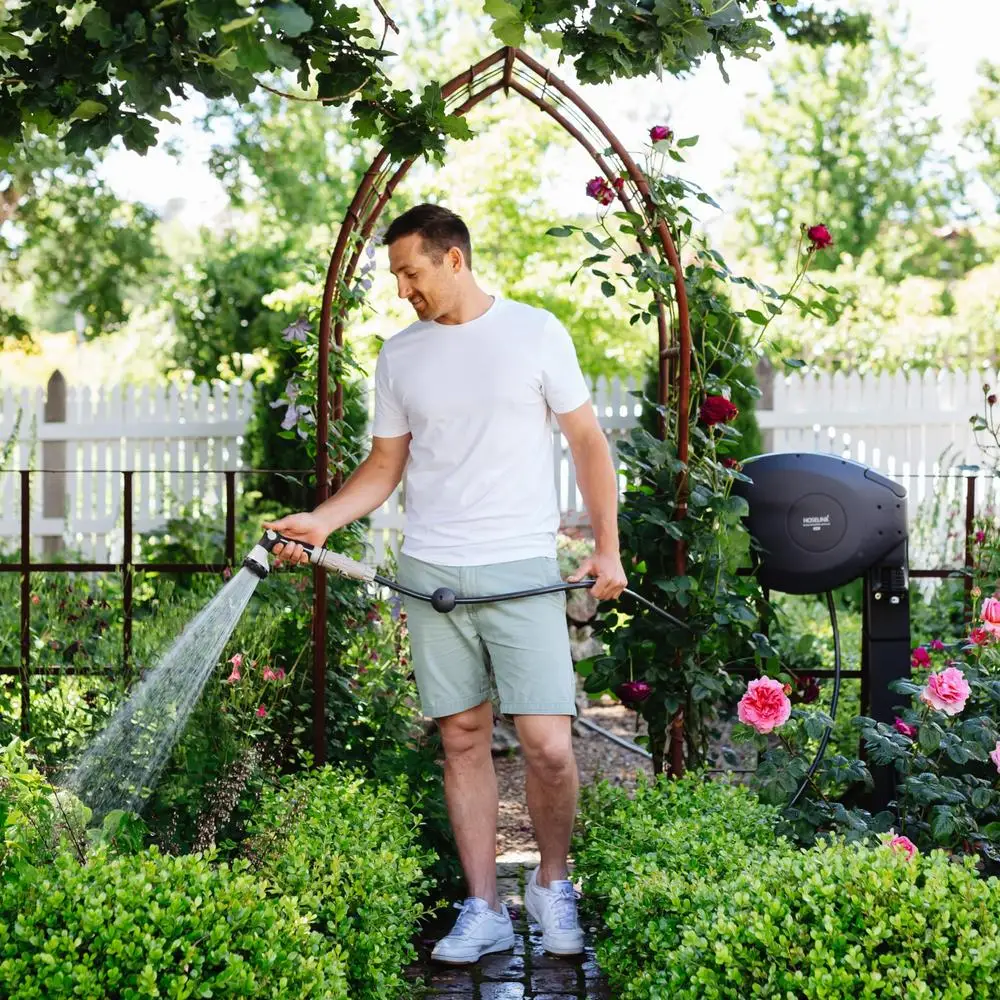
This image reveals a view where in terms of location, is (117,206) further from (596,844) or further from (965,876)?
(965,876)

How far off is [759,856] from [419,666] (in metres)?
0.87

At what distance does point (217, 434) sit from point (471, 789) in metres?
4.52

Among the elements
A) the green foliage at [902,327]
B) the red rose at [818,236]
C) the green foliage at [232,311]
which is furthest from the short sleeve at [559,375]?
the green foliage at [902,327]

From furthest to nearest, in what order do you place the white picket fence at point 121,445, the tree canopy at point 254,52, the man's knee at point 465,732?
the white picket fence at point 121,445
the man's knee at point 465,732
the tree canopy at point 254,52

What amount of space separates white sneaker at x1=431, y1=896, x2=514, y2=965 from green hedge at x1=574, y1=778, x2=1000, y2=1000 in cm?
45

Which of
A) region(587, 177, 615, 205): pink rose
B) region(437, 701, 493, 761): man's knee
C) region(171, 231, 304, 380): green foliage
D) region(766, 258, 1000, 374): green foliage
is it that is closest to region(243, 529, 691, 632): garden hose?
region(437, 701, 493, 761): man's knee

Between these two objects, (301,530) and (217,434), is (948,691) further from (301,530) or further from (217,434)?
(217,434)

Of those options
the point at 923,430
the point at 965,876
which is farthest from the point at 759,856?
the point at 923,430

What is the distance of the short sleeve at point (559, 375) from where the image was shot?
9.18 ft

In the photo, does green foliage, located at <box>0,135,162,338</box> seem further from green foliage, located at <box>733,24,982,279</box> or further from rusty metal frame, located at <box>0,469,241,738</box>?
green foliage, located at <box>733,24,982,279</box>

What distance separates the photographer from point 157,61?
2127 mm

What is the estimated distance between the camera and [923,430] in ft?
23.0

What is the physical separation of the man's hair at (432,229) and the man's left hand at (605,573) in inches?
28.8

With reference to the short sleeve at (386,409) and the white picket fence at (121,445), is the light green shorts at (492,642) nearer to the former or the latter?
the short sleeve at (386,409)
